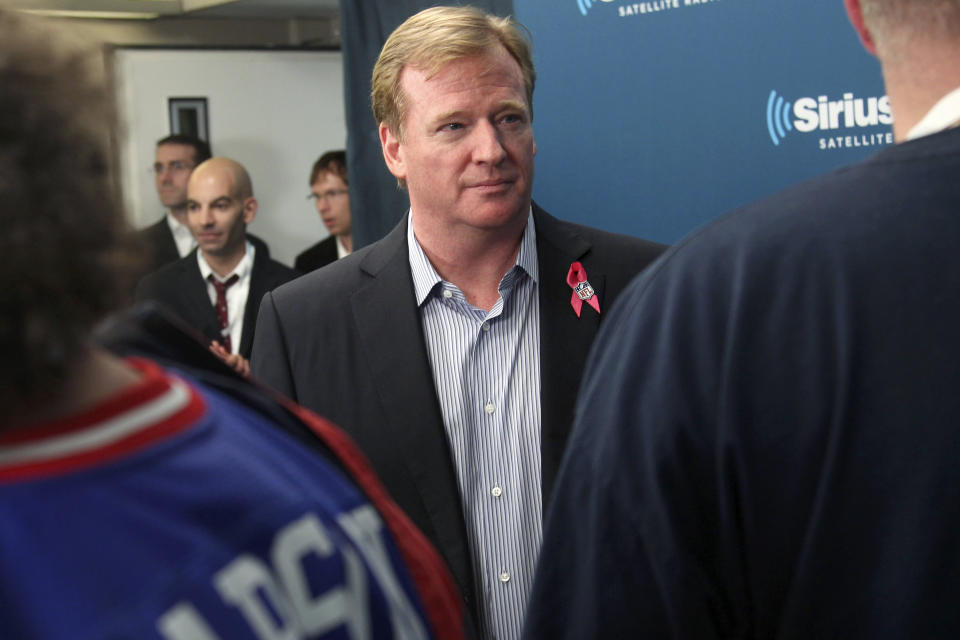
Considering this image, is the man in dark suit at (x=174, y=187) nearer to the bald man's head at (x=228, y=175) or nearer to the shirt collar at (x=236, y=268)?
the bald man's head at (x=228, y=175)

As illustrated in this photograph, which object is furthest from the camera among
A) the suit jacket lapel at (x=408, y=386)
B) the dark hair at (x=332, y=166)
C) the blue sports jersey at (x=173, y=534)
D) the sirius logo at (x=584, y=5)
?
the dark hair at (x=332, y=166)

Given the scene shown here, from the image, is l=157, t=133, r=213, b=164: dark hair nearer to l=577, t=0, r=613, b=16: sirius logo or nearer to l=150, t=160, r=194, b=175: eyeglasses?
l=150, t=160, r=194, b=175: eyeglasses

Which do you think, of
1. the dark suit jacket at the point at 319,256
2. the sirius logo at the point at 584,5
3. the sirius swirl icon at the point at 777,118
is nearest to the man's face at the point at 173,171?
the dark suit jacket at the point at 319,256

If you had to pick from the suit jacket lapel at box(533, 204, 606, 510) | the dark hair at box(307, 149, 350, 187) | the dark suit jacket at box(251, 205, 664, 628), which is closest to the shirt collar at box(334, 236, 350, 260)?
the dark hair at box(307, 149, 350, 187)

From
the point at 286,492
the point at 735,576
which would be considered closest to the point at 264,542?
the point at 286,492

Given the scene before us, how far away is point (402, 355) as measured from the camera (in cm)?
196

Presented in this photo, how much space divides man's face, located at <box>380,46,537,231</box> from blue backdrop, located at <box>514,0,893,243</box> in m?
0.76

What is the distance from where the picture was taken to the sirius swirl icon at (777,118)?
2.54 m

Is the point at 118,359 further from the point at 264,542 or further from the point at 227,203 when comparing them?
the point at 227,203

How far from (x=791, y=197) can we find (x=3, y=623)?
2.37 feet

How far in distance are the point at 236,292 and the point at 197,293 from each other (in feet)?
0.52

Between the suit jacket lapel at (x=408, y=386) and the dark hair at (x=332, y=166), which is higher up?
the dark hair at (x=332, y=166)

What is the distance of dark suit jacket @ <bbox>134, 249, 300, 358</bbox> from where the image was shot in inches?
165

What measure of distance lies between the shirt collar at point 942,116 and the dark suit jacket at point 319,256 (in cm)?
450
